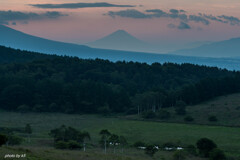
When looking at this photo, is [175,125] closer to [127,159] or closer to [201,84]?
[201,84]

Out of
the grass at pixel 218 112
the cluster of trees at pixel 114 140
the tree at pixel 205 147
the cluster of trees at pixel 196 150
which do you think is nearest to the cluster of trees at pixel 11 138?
the cluster of trees at pixel 114 140

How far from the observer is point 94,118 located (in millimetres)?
85312

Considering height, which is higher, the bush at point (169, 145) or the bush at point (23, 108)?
the bush at point (23, 108)

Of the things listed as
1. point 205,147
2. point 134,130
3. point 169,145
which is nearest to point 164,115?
point 134,130

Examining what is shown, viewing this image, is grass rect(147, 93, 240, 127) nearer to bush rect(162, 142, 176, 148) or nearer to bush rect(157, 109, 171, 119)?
bush rect(157, 109, 171, 119)

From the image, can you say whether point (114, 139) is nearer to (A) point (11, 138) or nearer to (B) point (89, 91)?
(A) point (11, 138)

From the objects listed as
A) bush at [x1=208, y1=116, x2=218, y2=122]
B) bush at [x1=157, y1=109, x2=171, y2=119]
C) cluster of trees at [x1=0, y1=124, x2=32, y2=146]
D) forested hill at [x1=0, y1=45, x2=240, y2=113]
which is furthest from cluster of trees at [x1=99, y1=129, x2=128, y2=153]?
forested hill at [x1=0, y1=45, x2=240, y2=113]

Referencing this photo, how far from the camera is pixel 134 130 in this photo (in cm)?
6538

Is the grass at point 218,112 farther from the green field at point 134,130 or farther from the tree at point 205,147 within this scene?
the tree at point 205,147

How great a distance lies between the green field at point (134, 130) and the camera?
52.1 m

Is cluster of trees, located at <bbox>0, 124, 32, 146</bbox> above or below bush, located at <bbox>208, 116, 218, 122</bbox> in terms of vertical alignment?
below

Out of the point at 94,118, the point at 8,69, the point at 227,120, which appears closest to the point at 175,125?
the point at 227,120

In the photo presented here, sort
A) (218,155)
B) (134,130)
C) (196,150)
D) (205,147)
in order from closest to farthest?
(218,155) < (205,147) < (196,150) < (134,130)

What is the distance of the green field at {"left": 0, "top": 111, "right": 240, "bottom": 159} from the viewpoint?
171 feet
